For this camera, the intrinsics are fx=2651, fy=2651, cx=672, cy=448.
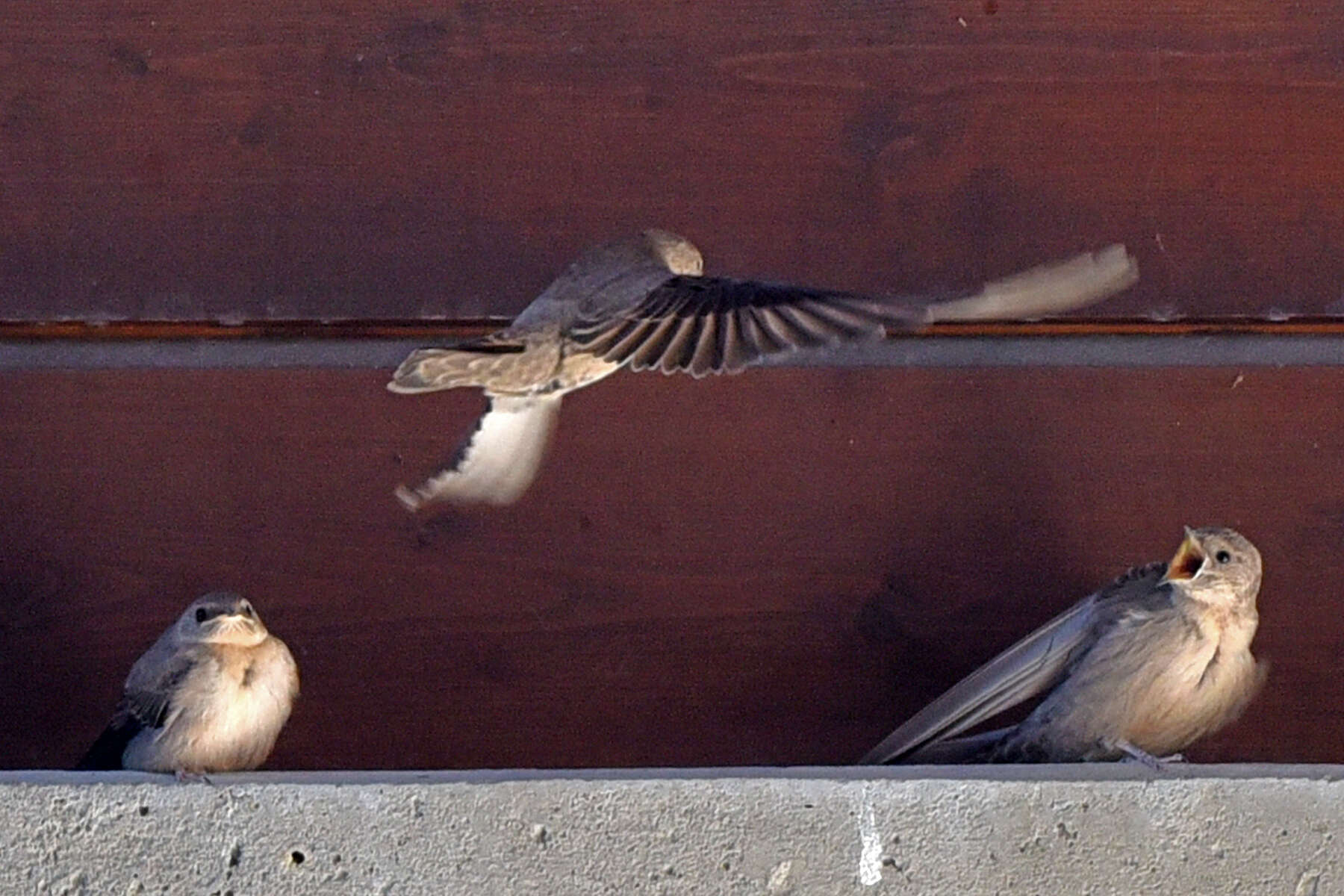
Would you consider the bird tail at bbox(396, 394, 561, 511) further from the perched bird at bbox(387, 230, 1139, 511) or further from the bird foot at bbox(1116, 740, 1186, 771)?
the bird foot at bbox(1116, 740, 1186, 771)

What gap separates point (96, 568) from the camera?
3.16 meters

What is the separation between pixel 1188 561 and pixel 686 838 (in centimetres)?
74

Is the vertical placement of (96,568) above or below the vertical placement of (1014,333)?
below

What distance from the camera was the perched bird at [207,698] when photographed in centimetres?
299

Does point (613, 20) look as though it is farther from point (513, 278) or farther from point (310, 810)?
point (310, 810)

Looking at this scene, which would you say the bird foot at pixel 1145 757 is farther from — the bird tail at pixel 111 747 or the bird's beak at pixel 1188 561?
the bird tail at pixel 111 747

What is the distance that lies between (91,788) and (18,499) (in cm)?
69

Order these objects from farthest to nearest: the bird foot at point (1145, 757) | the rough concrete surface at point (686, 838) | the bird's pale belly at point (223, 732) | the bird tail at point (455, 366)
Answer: the bird's pale belly at point (223, 732) → the bird tail at point (455, 366) → the bird foot at point (1145, 757) → the rough concrete surface at point (686, 838)

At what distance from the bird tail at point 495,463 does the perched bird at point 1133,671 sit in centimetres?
56

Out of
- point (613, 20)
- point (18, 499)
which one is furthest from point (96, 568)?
point (613, 20)

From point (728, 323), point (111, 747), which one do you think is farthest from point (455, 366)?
point (111, 747)

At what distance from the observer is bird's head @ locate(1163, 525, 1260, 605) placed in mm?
2957

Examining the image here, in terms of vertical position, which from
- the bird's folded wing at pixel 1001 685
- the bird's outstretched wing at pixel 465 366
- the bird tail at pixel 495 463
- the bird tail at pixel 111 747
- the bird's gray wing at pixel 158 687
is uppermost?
the bird's outstretched wing at pixel 465 366

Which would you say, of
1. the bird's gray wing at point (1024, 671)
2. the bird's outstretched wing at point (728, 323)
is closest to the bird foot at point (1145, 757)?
the bird's gray wing at point (1024, 671)
